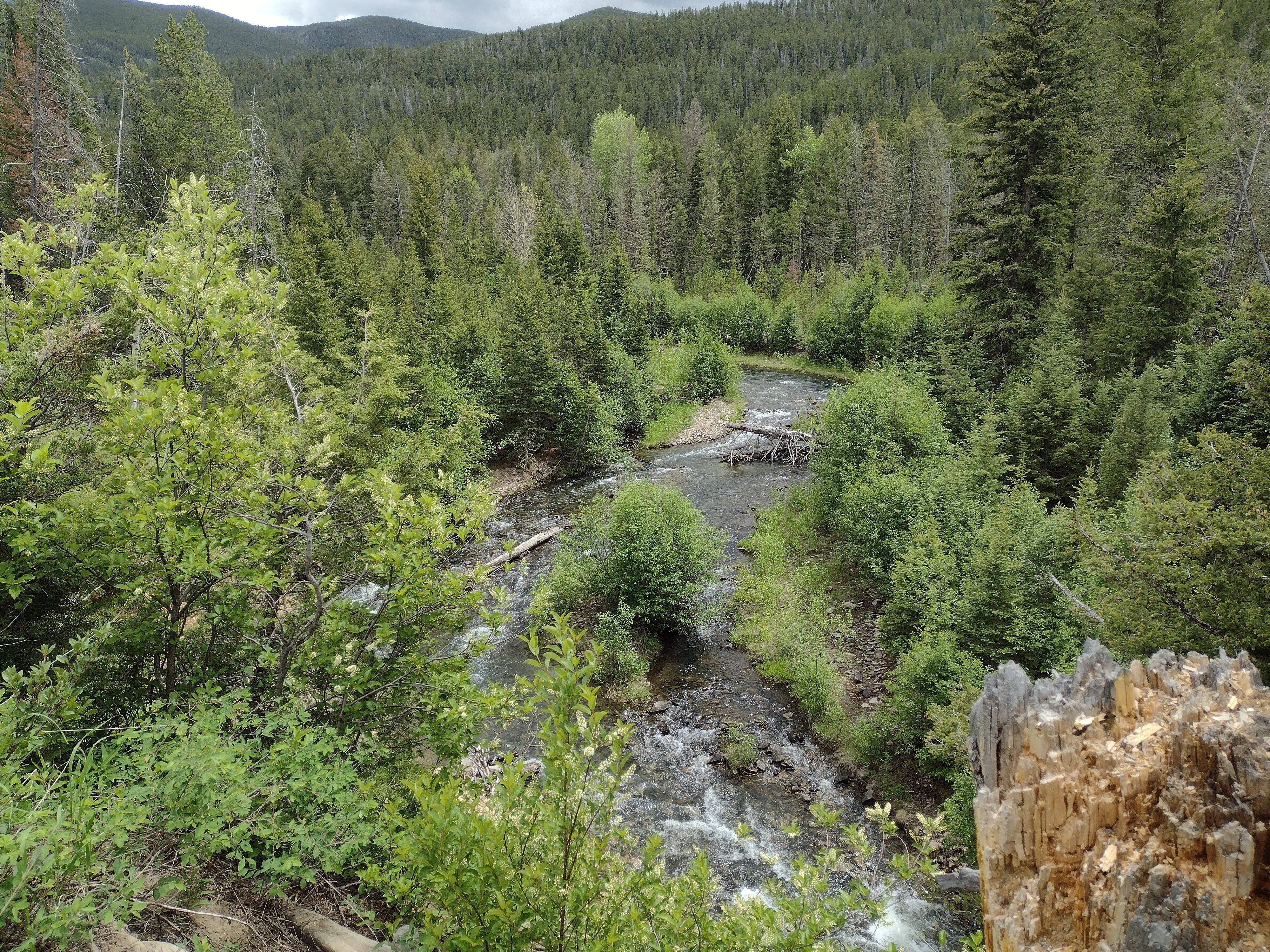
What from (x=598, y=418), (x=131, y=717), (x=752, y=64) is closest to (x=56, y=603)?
(x=131, y=717)

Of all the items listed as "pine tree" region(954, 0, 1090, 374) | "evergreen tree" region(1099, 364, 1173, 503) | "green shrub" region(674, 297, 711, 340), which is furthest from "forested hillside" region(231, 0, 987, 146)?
"evergreen tree" region(1099, 364, 1173, 503)

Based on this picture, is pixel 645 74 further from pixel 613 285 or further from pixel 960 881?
pixel 960 881

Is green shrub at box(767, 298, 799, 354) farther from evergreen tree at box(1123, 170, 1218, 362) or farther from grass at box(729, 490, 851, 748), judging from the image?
evergreen tree at box(1123, 170, 1218, 362)

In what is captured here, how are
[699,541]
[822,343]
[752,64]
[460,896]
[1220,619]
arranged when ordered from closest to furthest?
[460,896]
[1220,619]
[699,541]
[822,343]
[752,64]

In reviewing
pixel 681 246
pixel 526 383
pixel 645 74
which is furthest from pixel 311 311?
pixel 645 74

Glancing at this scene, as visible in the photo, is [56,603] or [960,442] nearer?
[56,603]

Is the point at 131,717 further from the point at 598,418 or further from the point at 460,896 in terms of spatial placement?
the point at 598,418

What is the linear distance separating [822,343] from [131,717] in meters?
50.8

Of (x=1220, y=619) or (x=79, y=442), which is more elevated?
(x=79, y=442)

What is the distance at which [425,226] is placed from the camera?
5316 cm

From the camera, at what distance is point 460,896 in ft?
8.87

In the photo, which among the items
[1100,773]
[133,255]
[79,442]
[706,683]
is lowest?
[706,683]

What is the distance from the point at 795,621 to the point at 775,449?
15055mm

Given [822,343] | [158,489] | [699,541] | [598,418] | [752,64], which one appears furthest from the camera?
[752,64]
